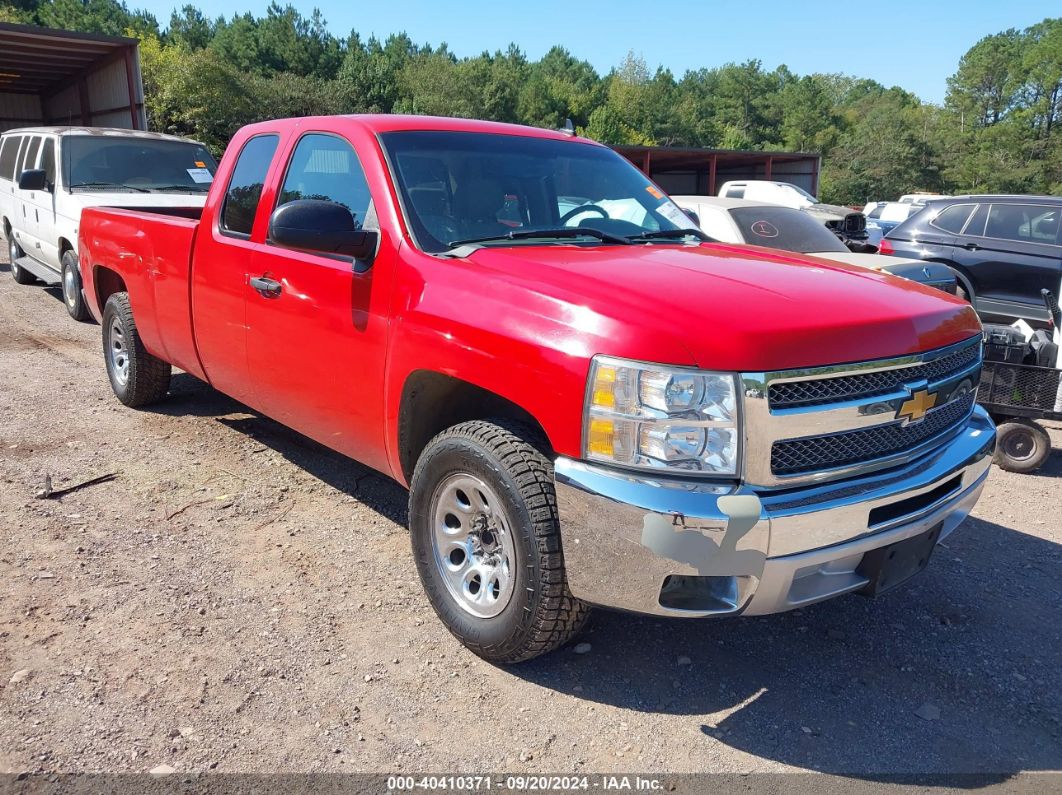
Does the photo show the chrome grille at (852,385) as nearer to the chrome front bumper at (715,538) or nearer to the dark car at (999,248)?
the chrome front bumper at (715,538)

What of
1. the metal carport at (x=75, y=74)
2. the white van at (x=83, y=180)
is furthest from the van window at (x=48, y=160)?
the metal carport at (x=75, y=74)

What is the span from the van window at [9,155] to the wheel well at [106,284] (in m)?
5.97

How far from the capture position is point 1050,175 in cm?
7431

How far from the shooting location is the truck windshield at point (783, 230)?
8047 millimetres

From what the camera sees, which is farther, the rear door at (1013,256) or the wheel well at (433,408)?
the rear door at (1013,256)

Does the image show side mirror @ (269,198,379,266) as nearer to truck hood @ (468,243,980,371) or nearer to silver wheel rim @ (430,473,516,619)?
truck hood @ (468,243,980,371)

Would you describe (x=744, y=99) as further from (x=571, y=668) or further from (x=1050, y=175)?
(x=571, y=668)

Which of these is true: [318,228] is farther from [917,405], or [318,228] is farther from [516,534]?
[917,405]

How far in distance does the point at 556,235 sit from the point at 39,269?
30.8 ft

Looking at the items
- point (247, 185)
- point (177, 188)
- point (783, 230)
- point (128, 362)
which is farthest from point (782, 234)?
point (177, 188)

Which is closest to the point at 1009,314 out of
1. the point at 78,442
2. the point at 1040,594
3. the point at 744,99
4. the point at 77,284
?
the point at 1040,594

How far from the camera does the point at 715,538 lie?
2.40 m

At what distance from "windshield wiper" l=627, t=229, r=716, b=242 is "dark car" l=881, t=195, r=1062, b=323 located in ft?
22.2

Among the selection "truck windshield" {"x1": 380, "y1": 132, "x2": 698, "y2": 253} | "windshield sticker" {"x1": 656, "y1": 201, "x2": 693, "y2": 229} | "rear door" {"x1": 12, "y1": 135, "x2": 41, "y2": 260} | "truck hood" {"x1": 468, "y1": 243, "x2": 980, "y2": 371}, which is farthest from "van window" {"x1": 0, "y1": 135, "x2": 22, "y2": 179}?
"truck hood" {"x1": 468, "y1": 243, "x2": 980, "y2": 371}
